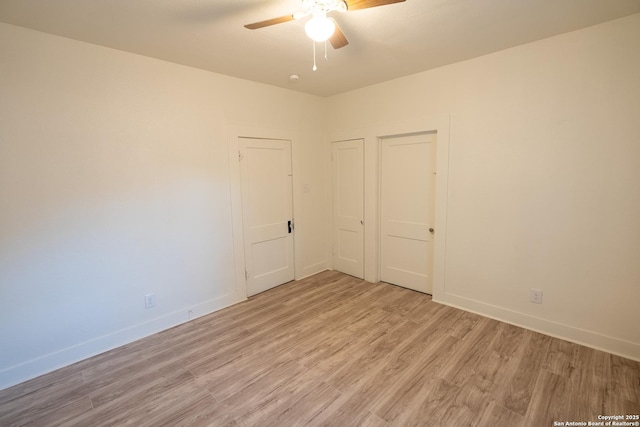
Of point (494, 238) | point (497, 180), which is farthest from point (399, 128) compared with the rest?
point (494, 238)

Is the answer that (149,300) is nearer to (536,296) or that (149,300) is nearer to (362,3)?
(362,3)

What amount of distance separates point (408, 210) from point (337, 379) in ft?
7.37

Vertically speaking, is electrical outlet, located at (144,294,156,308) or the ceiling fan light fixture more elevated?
the ceiling fan light fixture

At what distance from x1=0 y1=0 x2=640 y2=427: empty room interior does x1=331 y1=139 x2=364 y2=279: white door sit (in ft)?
2.23

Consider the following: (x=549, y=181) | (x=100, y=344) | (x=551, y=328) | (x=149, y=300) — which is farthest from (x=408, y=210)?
(x=100, y=344)

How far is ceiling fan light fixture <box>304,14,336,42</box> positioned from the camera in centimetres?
163

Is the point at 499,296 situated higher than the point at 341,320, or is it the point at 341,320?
the point at 499,296

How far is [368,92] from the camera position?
388cm

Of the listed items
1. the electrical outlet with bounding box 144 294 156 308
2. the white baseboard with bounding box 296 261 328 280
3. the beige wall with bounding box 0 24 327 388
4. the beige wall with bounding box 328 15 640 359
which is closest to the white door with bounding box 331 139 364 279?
the white baseboard with bounding box 296 261 328 280

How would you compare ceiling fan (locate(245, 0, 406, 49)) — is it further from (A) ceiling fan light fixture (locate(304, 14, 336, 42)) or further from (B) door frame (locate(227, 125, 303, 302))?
(B) door frame (locate(227, 125, 303, 302))

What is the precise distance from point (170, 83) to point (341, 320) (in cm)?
298

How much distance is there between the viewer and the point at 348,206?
4379 millimetres

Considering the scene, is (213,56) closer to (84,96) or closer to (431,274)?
(84,96)

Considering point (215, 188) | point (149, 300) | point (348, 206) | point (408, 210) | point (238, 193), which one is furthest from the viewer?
point (348, 206)
